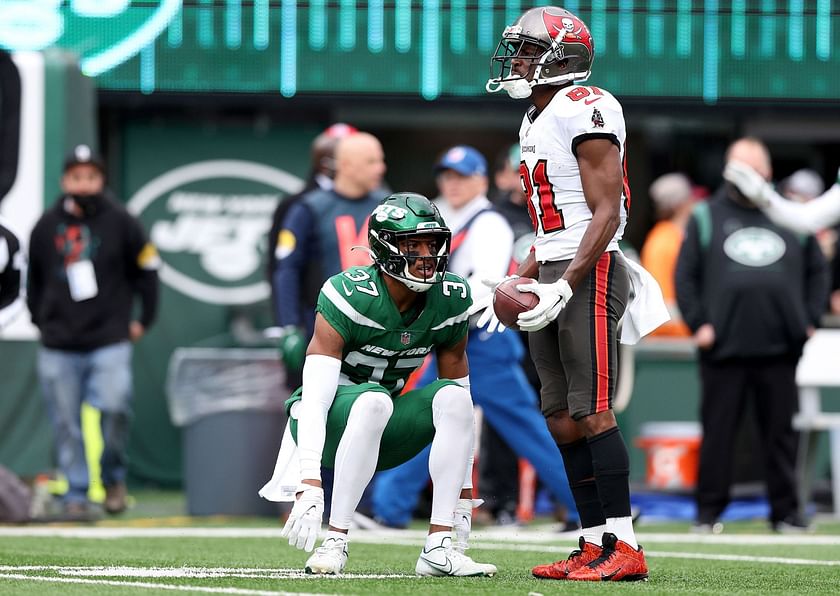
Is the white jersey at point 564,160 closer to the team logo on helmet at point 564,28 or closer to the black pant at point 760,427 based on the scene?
the team logo on helmet at point 564,28

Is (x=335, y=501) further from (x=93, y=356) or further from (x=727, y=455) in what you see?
(x=93, y=356)

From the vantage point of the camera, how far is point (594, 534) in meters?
5.93

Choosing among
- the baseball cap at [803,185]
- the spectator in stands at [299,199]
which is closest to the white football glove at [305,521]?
the spectator in stands at [299,199]

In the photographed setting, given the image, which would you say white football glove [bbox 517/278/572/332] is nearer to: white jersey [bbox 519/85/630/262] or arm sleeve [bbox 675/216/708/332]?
white jersey [bbox 519/85/630/262]

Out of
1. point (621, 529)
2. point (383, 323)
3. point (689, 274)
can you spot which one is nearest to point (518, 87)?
point (383, 323)

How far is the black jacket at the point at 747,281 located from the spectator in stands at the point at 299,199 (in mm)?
1938

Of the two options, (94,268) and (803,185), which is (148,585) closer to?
(94,268)

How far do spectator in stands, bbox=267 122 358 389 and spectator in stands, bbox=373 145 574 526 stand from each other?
2.45 feet

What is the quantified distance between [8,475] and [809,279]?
4.32 metres

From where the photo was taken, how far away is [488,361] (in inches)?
334

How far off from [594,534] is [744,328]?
11.1 ft

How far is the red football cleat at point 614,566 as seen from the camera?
5.63 m

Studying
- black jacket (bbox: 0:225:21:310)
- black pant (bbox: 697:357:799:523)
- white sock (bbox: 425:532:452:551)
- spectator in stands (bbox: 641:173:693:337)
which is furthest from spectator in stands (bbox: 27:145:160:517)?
white sock (bbox: 425:532:452:551)

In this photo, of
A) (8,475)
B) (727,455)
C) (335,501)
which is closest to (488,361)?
(727,455)
